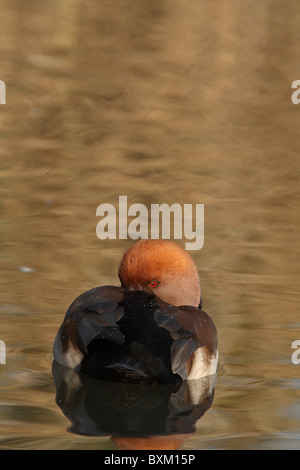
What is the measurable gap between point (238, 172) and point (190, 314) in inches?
209

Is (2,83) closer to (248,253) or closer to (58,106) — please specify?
(58,106)

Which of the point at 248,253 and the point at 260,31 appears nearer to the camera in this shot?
the point at 248,253

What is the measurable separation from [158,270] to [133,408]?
3.21ft

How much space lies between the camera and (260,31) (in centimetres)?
1719

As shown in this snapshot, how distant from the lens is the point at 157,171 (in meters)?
10.7

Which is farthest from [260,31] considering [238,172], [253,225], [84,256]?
[84,256]

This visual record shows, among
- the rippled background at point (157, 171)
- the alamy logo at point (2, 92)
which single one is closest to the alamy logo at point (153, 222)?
the rippled background at point (157, 171)

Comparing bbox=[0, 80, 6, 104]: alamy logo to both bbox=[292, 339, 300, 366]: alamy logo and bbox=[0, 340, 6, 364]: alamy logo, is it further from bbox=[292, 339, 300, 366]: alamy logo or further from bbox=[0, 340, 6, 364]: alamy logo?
bbox=[292, 339, 300, 366]: alamy logo

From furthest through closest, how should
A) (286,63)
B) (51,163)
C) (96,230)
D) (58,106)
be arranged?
(286,63) < (58,106) < (51,163) < (96,230)

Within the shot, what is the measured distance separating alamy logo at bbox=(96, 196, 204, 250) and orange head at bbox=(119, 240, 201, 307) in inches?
90.5

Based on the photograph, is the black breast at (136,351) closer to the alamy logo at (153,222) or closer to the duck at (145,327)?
→ the duck at (145,327)

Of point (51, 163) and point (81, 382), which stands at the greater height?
point (51, 163)

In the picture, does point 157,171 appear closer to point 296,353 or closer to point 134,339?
point 296,353

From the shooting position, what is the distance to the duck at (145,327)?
5234 millimetres
